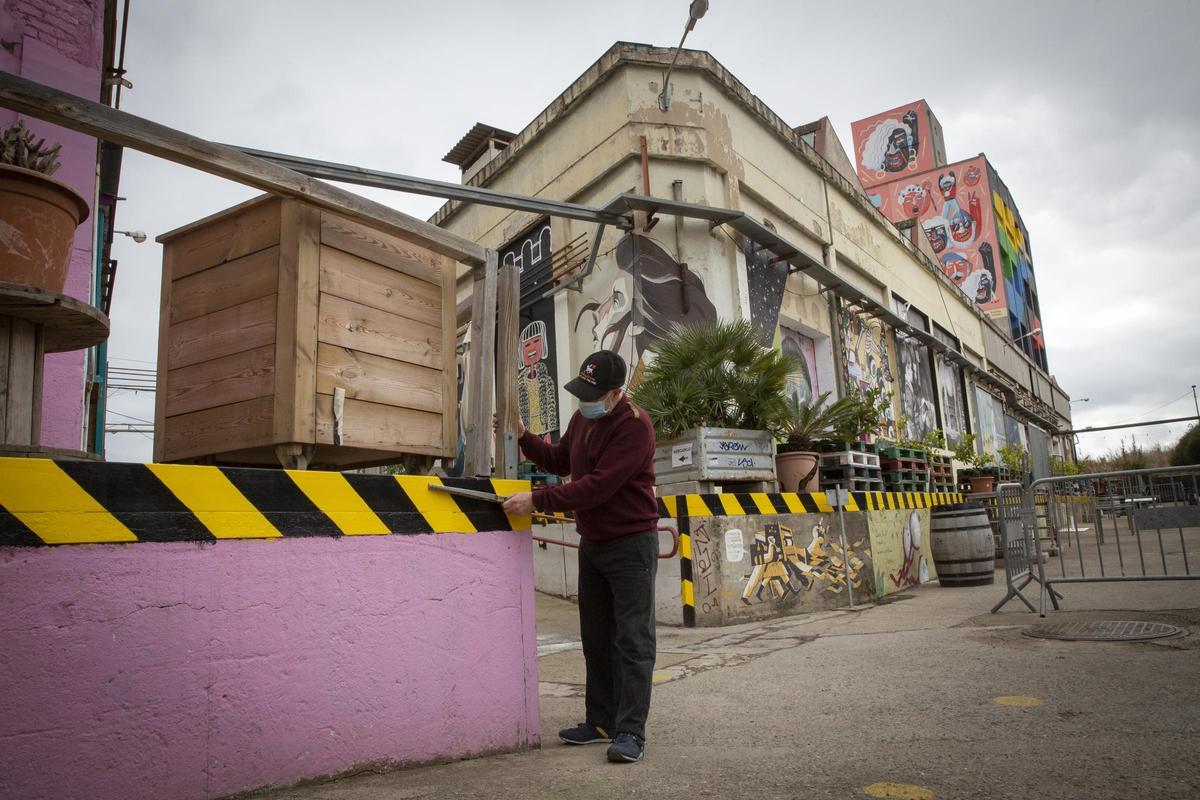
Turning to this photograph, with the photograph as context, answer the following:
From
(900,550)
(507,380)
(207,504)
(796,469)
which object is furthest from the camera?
(900,550)

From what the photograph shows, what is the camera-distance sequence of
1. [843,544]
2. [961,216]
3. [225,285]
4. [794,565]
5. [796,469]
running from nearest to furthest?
1. [225,285]
2. [794,565]
3. [843,544]
4. [796,469]
5. [961,216]

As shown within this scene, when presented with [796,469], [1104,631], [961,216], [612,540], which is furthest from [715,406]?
[961,216]

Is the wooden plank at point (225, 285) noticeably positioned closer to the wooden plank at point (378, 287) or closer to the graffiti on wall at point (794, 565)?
the wooden plank at point (378, 287)

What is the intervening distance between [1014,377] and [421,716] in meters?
32.3

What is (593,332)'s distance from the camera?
11.8 m

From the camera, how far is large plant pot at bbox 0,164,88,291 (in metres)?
2.69

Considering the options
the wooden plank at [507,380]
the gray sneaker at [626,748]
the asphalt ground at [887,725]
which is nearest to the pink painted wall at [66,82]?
the wooden plank at [507,380]

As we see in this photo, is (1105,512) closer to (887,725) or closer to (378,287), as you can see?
(887,725)

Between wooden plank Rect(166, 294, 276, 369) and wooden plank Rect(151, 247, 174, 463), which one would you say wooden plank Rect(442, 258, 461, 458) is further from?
wooden plank Rect(151, 247, 174, 463)

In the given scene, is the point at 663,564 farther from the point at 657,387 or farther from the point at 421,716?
the point at 421,716

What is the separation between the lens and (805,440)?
360 inches

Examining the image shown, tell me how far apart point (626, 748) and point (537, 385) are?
33.5 ft

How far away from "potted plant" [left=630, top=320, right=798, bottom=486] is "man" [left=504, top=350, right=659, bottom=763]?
423 cm

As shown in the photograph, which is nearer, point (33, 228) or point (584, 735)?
point (33, 228)
